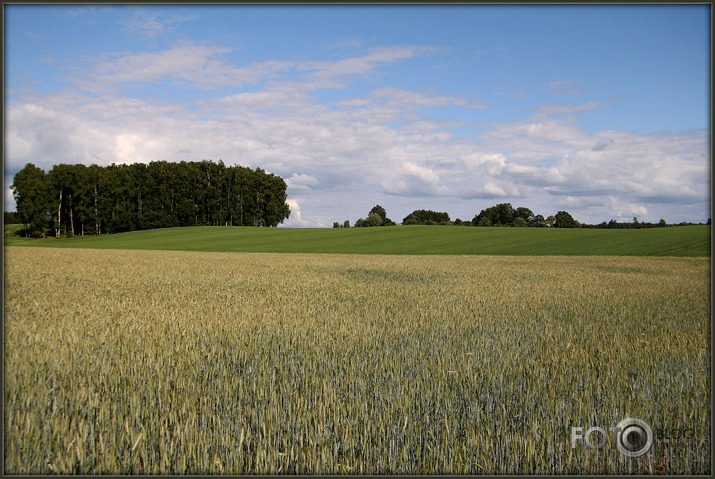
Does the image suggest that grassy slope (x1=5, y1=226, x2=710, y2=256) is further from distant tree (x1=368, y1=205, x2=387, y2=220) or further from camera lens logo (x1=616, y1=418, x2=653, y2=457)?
distant tree (x1=368, y1=205, x2=387, y2=220)

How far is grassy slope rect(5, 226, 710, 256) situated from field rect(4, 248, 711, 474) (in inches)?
1466

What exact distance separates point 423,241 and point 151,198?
193ft

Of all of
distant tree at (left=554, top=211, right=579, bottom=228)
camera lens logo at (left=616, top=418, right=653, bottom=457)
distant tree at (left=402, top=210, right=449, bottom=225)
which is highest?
distant tree at (left=402, top=210, right=449, bottom=225)

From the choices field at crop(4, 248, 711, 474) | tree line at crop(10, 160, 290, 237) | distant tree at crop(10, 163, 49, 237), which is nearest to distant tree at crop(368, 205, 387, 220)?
tree line at crop(10, 160, 290, 237)

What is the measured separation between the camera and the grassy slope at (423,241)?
42.7 meters

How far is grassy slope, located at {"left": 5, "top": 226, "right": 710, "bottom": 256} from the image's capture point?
140 ft

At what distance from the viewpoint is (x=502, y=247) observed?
46.6m

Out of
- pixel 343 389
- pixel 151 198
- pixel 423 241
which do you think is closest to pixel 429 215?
pixel 151 198

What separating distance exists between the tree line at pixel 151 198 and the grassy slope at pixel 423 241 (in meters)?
5.42

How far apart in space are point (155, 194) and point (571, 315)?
300ft

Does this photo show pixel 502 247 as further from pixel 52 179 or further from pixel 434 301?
pixel 52 179

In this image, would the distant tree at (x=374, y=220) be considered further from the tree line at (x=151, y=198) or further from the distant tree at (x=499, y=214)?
the distant tree at (x=499, y=214)

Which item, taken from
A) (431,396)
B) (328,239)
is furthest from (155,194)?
(431,396)

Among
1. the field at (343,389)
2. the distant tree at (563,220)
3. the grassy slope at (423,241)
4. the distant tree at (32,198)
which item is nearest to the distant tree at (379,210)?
A: the distant tree at (563,220)
